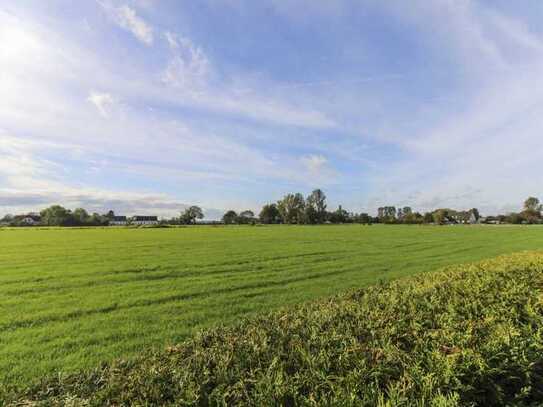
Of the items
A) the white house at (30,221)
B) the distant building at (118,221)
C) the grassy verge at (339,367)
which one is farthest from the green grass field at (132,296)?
the white house at (30,221)

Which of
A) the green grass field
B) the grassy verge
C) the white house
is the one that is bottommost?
the green grass field

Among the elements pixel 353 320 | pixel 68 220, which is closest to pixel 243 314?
pixel 353 320

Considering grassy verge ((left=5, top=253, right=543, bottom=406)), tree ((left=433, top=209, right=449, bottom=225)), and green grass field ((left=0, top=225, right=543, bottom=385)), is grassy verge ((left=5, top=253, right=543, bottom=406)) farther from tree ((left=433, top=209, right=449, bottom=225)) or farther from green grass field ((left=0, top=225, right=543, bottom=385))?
tree ((left=433, top=209, right=449, bottom=225))

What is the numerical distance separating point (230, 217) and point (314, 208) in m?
37.9

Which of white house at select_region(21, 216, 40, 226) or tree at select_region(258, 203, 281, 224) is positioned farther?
tree at select_region(258, 203, 281, 224)

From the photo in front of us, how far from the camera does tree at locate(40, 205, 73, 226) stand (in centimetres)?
11397

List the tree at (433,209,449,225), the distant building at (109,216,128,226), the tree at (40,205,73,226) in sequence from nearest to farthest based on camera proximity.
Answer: the tree at (40,205,73,226)
the distant building at (109,216,128,226)
the tree at (433,209,449,225)

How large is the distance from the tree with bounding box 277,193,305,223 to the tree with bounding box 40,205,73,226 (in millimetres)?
82247

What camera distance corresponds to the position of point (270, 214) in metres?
150

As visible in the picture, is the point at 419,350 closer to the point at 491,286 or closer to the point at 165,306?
the point at 491,286

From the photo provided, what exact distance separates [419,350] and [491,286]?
11.3 feet

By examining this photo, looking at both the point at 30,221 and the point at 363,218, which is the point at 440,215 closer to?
the point at 363,218

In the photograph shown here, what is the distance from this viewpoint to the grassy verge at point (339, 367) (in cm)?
230

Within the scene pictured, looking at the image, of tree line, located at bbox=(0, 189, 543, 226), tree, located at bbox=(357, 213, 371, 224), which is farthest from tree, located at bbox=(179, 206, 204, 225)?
tree, located at bbox=(357, 213, 371, 224)
